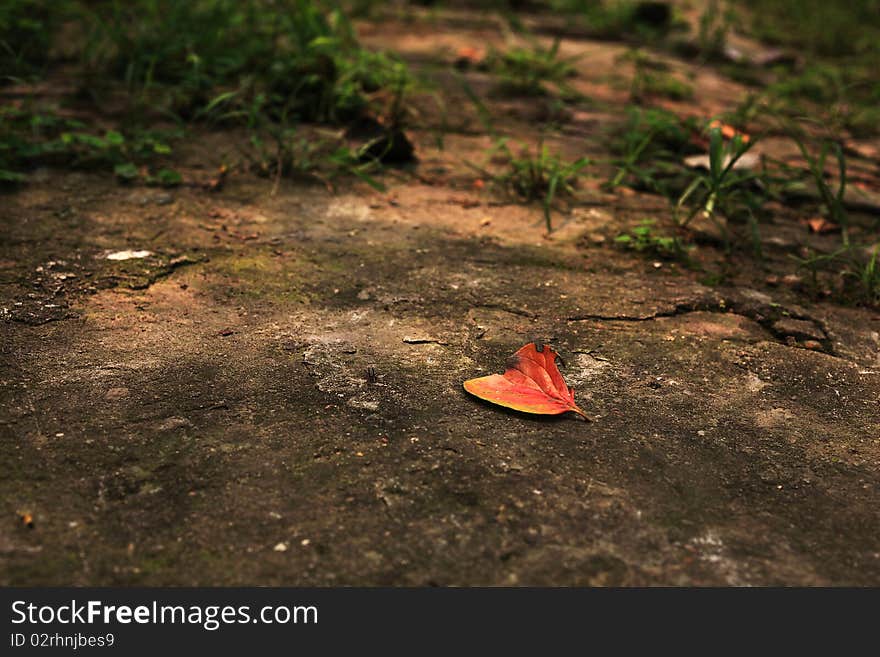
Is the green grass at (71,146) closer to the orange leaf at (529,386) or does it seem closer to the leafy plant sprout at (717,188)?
the orange leaf at (529,386)

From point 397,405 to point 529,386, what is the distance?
0.24 m

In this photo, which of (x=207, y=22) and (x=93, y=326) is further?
(x=207, y=22)

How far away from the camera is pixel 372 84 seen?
2.96m

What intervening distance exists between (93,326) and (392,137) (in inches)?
47.5

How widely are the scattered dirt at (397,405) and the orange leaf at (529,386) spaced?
0.03 metres

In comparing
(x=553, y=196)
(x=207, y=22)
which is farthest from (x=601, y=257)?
(x=207, y=22)

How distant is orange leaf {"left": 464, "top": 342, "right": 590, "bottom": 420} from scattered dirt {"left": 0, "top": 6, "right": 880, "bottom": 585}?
3 centimetres

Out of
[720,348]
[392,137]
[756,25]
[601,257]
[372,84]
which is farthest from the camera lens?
[756,25]

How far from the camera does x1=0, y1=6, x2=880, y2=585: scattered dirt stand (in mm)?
1142

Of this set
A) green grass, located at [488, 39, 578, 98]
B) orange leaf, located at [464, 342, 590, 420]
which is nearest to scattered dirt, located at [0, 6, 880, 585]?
orange leaf, located at [464, 342, 590, 420]

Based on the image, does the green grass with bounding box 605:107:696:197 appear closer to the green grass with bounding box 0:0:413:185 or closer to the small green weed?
the small green weed

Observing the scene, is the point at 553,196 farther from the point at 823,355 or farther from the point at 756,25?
the point at 756,25

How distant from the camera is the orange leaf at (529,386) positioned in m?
1.44

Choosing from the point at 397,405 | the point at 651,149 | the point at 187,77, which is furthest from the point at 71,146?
the point at 651,149
